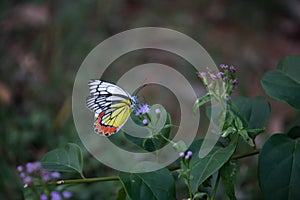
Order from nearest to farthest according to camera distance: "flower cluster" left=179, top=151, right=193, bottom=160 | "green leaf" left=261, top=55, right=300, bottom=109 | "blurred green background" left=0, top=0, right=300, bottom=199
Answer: "flower cluster" left=179, top=151, right=193, bottom=160, "green leaf" left=261, top=55, right=300, bottom=109, "blurred green background" left=0, top=0, right=300, bottom=199

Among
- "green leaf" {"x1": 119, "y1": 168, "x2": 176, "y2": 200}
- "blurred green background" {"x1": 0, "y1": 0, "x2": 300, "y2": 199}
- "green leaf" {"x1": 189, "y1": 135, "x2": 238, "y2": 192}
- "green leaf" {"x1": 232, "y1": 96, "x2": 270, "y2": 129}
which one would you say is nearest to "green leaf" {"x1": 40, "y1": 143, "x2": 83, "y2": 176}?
"green leaf" {"x1": 119, "y1": 168, "x2": 176, "y2": 200}

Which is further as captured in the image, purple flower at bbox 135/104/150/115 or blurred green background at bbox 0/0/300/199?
blurred green background at bbox 0/0/300/199

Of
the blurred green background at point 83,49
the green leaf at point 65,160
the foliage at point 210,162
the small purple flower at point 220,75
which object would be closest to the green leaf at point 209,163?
the foliage at point 210,162

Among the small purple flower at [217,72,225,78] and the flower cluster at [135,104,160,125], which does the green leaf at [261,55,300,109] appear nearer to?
the small purple flower at [217,72,225,78]

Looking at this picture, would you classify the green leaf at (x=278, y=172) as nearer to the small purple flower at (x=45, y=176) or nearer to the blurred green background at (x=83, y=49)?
the small purple flower at (x=45, y=176)

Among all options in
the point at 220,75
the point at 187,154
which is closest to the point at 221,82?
the point at 220,75

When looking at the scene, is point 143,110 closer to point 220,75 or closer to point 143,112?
point 143,112
